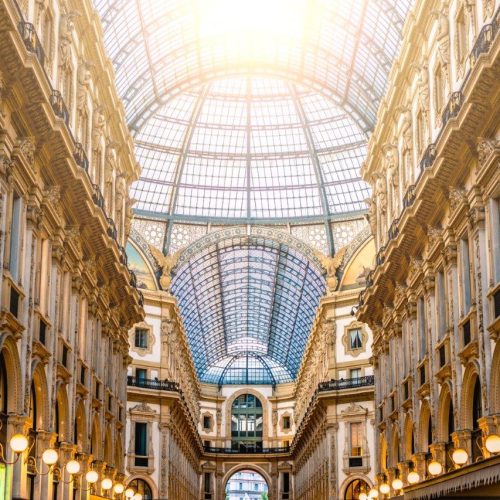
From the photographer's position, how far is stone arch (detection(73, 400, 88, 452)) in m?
40.8

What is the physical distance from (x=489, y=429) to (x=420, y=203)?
36.1 feet

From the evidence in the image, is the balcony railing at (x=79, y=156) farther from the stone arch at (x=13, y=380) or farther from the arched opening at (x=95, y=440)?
the arched opening at (x=95, y=440)

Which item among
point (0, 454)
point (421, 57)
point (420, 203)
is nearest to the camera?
point (0, 454)

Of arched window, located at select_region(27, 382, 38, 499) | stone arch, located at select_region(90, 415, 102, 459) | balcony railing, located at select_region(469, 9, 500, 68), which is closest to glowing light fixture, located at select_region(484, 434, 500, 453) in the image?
balcony railing, located at select_region(469, 9, 500, 68)

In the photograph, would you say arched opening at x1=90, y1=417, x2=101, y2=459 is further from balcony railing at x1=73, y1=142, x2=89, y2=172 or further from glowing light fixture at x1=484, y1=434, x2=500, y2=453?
glowing light fixture at x1=484, y1=434, x2=500, y2=453

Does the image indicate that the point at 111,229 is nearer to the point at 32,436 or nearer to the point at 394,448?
the point at 32,436

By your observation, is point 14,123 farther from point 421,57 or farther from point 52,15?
point 421,57

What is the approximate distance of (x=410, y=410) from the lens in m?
42.6

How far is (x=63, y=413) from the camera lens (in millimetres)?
37000

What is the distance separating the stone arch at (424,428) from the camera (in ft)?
130

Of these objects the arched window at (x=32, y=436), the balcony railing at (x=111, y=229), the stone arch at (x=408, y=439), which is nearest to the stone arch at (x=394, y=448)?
the stone arch at (x=408, y=439)

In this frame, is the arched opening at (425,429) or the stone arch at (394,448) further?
the stone arch at (394,448)

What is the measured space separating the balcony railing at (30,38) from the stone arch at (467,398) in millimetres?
16838

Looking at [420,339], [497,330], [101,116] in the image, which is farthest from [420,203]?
[101,116]
